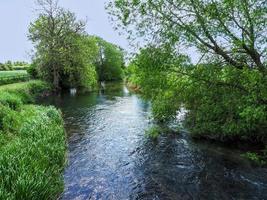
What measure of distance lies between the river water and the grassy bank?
0.83 meters

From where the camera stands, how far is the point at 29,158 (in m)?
9.23

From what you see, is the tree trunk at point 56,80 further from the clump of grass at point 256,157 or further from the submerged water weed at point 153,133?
the clump of grass at point 256,157

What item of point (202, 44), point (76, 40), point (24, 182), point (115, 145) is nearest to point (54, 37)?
point (76, 40)

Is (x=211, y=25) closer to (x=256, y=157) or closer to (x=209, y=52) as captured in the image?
(x=209, y=52)

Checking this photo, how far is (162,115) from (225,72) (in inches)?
162

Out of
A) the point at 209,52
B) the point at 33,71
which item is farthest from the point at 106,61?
the point at 209,52

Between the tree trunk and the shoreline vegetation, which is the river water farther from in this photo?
the tree trunk

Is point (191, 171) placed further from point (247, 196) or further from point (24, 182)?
point (24, 182)

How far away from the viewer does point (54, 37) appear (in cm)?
3991

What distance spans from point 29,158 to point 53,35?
34.1 metres

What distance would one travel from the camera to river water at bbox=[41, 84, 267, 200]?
942cm

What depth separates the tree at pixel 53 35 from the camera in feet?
130

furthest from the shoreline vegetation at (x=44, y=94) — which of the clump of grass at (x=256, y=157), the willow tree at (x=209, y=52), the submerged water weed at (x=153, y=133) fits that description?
the clump of grass at (x=256, y=157)

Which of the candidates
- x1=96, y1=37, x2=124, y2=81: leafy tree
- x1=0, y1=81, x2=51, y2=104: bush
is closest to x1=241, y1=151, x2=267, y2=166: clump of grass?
x1=0, y1=81, x2=51, y2=104: bush
